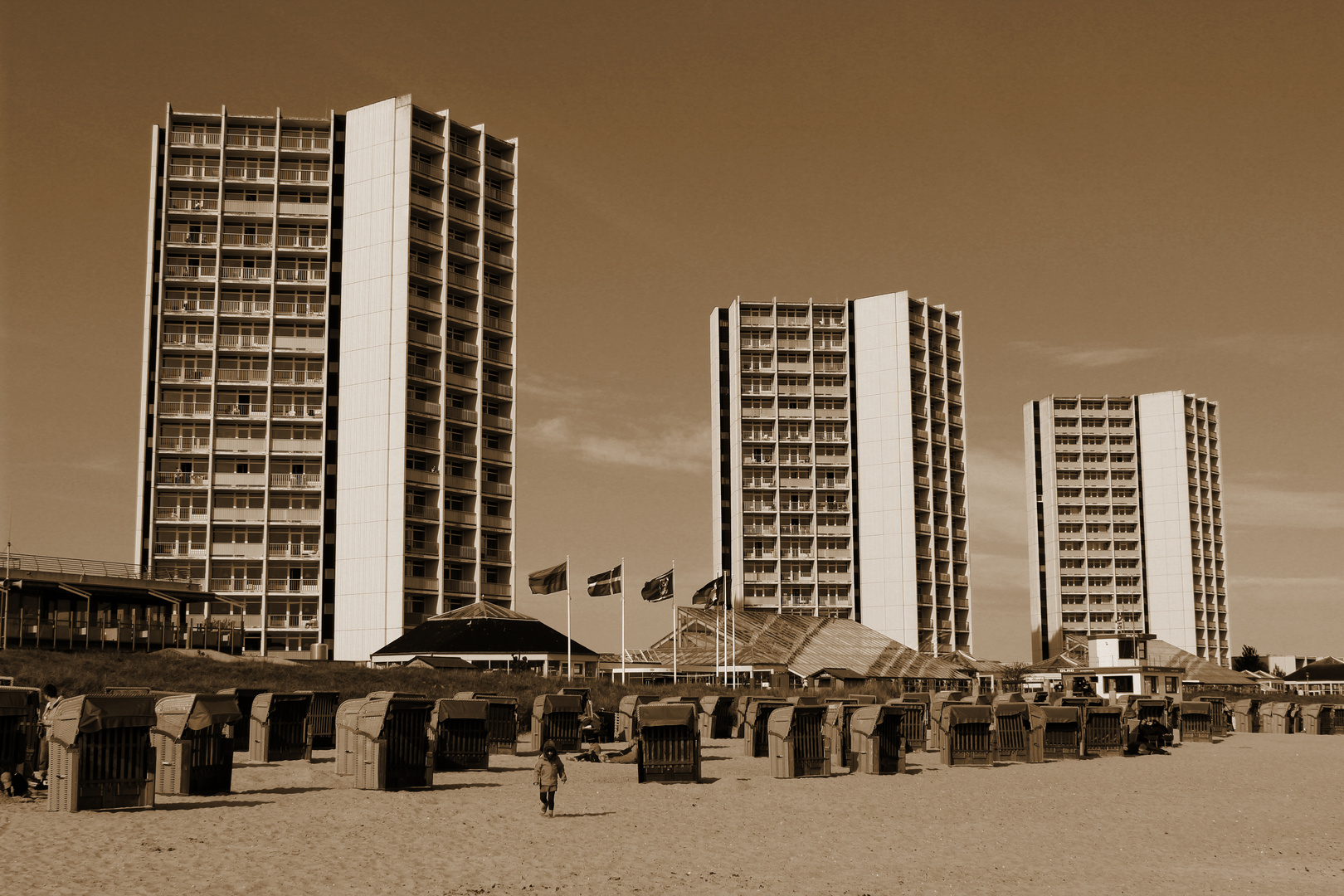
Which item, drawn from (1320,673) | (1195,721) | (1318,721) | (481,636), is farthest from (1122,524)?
(1195,721)

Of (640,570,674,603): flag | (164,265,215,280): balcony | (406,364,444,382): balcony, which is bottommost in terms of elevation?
(640,570,674,603): flag

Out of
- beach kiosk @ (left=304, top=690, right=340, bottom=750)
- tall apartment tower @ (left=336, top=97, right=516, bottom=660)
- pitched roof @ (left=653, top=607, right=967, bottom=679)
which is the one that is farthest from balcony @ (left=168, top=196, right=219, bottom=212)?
beach kiosk @ (left=304, top=690, right=340, bottom=750)

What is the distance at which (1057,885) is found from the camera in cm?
1598

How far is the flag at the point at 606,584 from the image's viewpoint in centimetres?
5916

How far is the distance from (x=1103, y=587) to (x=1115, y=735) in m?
116

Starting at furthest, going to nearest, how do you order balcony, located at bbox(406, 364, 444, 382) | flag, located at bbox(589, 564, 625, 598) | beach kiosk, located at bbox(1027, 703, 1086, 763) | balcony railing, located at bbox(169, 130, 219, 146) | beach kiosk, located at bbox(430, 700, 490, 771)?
balcony railing, located at bbox(169, 130, 219, 146) → balcony, located at bbox(406, 364, 444, 382) → flag, located at bbox(589, 564, 625, 598) → beach kiosk, located at bbox(1027, 703, 1086, 763) → beach kiosk, located at bbox(430, 700, 490, 771)

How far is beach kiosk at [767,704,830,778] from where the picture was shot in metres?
28.9

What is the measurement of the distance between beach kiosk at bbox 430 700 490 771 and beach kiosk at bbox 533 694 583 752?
4.74 meters

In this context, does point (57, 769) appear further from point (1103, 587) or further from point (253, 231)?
point (1103, 587)

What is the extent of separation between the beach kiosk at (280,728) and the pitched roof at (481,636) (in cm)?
3559

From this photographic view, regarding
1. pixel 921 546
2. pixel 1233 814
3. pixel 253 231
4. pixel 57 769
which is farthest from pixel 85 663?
pixel 921 546

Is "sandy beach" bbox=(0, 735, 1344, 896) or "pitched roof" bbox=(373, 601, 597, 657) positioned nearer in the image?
"sandy beach" bbox=(0, 735, 1344, 896)

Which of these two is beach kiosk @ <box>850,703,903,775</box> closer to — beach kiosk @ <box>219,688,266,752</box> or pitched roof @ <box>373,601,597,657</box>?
beach kiosk @ <box>219,688,266,752</box>

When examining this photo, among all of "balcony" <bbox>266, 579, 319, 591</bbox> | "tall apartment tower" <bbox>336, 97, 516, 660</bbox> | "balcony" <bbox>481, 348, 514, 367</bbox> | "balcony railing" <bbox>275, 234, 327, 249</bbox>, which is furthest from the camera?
"balcony" <bbox>481, 348, 514, 367</bbox>
